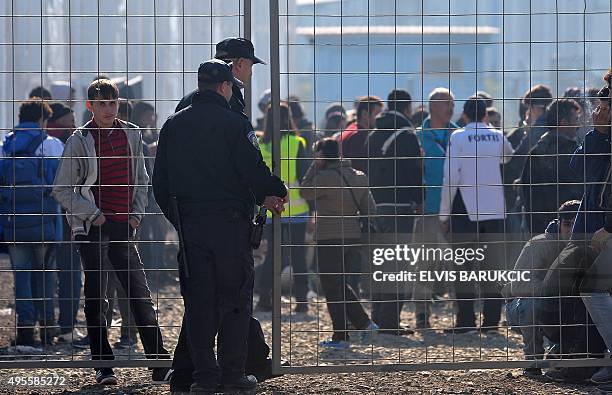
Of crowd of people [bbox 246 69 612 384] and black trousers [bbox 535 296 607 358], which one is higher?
crowd of people [bbox 246 69 612 384]

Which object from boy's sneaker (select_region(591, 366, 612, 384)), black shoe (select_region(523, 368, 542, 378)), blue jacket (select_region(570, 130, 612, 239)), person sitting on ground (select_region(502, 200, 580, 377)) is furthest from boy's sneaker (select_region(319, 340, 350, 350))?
blue jacket (select_region(570, 130, 612, 239))

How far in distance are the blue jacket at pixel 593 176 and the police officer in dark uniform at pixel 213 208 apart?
1.88 meters

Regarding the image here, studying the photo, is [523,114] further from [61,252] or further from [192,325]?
[192,325]

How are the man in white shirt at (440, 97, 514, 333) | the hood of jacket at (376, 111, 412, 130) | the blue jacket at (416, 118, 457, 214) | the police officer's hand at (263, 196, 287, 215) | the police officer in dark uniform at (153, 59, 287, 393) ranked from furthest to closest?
the blue jacket at (416, 118, 457, 214), the hood of jacket at (376, 111, 412, 130), the man in white shirt at (440, 97, 514, 333), the police officer's hand at (263, 196, 287, 215), the police officer in dark uniform at (153, 59, 287, 393)

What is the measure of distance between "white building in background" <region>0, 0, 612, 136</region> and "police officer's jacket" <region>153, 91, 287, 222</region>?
1.22 feet

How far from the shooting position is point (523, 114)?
13.4 m

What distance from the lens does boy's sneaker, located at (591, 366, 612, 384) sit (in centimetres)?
774

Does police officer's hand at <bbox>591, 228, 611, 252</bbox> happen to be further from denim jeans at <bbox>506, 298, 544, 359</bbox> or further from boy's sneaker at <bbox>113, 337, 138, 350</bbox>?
boy's sneaker at <bbox>113, 337, 138, 350</bbox>

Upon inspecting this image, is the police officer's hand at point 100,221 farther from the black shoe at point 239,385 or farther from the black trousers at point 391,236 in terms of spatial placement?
the black trousers at point 391,236

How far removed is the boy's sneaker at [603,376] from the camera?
774 cm

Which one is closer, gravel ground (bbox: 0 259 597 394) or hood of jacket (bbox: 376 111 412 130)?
gravel ground (bbox: 0 259 597 394)

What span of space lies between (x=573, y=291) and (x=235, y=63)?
93.7 inches

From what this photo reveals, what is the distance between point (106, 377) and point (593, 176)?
3.07 metres

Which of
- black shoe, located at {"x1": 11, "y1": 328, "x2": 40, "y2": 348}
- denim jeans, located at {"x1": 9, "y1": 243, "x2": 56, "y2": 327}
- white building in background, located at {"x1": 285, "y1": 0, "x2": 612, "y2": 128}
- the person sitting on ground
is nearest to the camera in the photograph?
the person sitting on ground
